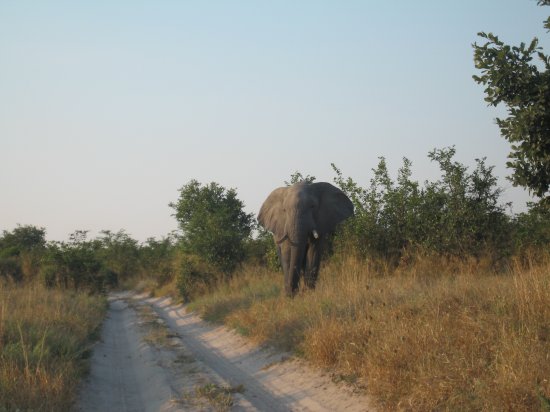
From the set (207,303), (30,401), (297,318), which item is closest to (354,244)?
(207,303)

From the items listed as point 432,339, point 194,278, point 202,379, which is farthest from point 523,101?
point 194,278

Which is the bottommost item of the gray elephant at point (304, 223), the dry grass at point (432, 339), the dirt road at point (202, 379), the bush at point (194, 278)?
the dirt road at point (202, 379)

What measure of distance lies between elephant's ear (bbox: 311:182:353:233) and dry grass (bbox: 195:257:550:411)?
2.86 m

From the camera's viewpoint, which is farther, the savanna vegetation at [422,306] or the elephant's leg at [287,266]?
the elephant's leg at [287,266]

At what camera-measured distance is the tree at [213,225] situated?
21.8 meters

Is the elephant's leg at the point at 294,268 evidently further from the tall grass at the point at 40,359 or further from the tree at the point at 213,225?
the tree at the point at 213,225

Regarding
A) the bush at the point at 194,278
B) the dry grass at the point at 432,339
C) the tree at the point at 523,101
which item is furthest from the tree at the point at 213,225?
the tree at the point at 523,101

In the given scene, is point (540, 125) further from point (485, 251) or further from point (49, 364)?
point (485, 251)

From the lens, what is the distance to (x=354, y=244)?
15.8 m

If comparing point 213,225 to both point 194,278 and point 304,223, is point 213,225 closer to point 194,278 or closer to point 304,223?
point 194,278

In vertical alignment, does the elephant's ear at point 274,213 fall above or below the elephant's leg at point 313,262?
above

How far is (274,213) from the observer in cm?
1408

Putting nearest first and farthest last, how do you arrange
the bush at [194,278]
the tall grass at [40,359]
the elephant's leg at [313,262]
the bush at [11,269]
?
the tall grass at [40,359]
the elephant's leg at [313,262]
the bush at [194,278]
the bush at [11,269]

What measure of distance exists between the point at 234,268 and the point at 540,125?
1663cm
